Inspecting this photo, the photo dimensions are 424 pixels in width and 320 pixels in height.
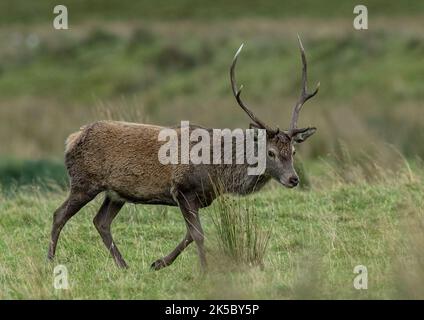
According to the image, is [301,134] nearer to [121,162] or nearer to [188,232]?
[188,232]

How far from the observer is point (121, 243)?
1125cm

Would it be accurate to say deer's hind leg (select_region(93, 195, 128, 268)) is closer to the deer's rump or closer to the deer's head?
the deer's rump

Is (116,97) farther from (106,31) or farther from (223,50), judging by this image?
(106,31)

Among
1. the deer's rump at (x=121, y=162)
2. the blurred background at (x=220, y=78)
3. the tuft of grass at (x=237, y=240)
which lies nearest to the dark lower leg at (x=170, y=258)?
the deer's rump at (x=121, y=162)

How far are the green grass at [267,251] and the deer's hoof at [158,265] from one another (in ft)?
0.28

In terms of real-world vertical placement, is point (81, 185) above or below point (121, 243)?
above

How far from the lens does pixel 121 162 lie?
33.7ft

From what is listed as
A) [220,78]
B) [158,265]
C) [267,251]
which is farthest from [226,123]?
[158,265]

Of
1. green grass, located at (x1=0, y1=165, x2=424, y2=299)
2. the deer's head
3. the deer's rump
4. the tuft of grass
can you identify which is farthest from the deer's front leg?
the deer's head

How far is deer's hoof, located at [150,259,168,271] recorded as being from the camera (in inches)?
382

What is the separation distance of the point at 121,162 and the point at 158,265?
1.16 meters

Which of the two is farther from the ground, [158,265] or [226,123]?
[226,123]
